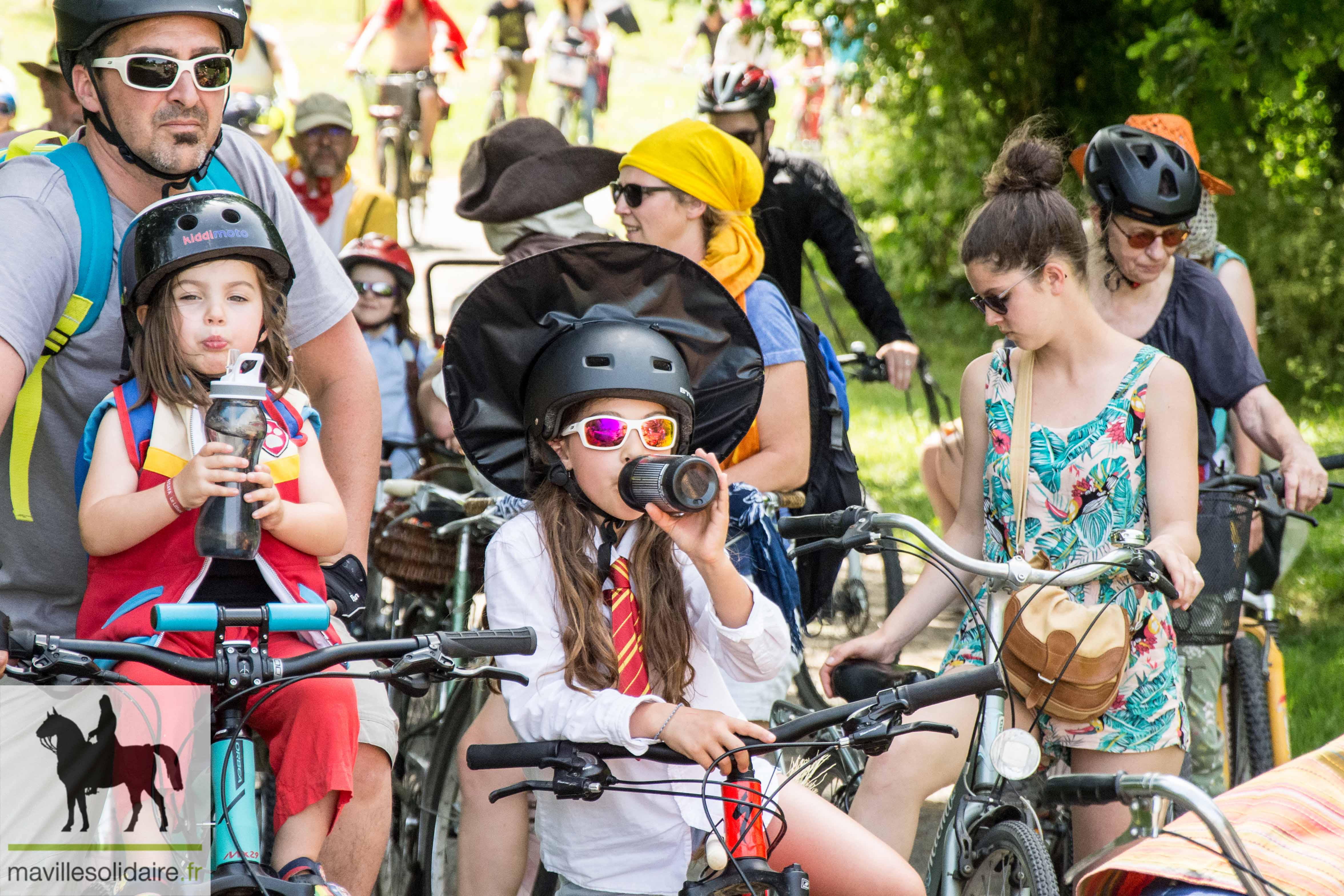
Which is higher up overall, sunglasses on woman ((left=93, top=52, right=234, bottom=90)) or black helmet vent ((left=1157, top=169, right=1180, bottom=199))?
black helmet vent ((left=1157, top=169, right=1180, bottom=199))

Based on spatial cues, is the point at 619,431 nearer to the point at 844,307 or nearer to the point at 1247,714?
the point at 1247,714

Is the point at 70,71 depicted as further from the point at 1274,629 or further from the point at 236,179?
the point at 1274,629

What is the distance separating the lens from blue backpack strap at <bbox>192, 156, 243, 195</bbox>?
3273mm

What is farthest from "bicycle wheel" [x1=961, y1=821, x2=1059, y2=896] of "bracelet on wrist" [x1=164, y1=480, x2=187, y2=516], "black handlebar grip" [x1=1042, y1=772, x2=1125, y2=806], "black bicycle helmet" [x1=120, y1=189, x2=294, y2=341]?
"black bicycle helmet" [x1=120, y1=189, x2=294, y2=341]

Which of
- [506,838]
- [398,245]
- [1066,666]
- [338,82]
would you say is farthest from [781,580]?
[338,82]

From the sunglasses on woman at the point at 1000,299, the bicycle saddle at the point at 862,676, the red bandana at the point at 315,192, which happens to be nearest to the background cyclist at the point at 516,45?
the red bandana at the point at 315,192

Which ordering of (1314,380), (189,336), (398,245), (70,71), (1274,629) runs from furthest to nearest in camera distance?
(1314,380)
(398,245)
(1274,629)
(70,71)
(189,336)

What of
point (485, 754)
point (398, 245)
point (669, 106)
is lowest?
point (485, 754)

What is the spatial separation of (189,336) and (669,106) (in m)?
21.5

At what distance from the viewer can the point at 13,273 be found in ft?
9.62

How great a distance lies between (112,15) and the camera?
3049 millimetres

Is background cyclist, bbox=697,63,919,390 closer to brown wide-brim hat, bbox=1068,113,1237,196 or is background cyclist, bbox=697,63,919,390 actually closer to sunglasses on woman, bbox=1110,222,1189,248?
brown wide-brim hat, bbox=1068,113,1237,196

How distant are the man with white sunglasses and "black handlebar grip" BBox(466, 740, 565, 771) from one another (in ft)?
2.19

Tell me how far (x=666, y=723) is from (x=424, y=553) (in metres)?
2.54
